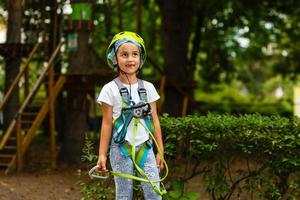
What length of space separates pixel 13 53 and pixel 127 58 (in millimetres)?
7601

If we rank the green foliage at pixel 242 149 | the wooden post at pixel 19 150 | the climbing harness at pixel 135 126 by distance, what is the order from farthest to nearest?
the wooden post at pixel 19 150
the green foliage at pixel 242 149
the climbing harness at pixel 135 126

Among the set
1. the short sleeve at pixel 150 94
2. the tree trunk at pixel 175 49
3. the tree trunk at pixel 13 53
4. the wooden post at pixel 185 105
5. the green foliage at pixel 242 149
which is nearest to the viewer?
the short sleeve at pixel 150 94

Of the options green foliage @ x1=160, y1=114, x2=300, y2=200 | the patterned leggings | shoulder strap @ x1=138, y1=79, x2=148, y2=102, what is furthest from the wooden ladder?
shoulder strap @ x1=138, y1=79, x2=148, y2=102

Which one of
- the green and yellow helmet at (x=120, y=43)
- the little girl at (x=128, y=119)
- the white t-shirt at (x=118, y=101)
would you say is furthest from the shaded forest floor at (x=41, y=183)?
the green and yellow helmet at (x=120, y=43)

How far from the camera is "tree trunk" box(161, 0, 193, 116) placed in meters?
14.5

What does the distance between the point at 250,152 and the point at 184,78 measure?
9192 millimetres

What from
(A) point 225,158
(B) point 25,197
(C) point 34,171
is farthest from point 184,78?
(A) point 225,158

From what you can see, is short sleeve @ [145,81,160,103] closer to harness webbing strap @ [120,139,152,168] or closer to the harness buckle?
the harness buckle

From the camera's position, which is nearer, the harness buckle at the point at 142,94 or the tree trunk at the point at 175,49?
the harness buckle at the point at 142,94

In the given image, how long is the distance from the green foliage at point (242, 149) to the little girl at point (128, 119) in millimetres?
1301

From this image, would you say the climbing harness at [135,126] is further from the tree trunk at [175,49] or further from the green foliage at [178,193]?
the tree trunk at [175,49]

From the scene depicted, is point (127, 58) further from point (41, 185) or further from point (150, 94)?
point (41, 185)

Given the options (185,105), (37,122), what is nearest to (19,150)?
(37,122)

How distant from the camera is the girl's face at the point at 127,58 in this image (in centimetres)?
452
